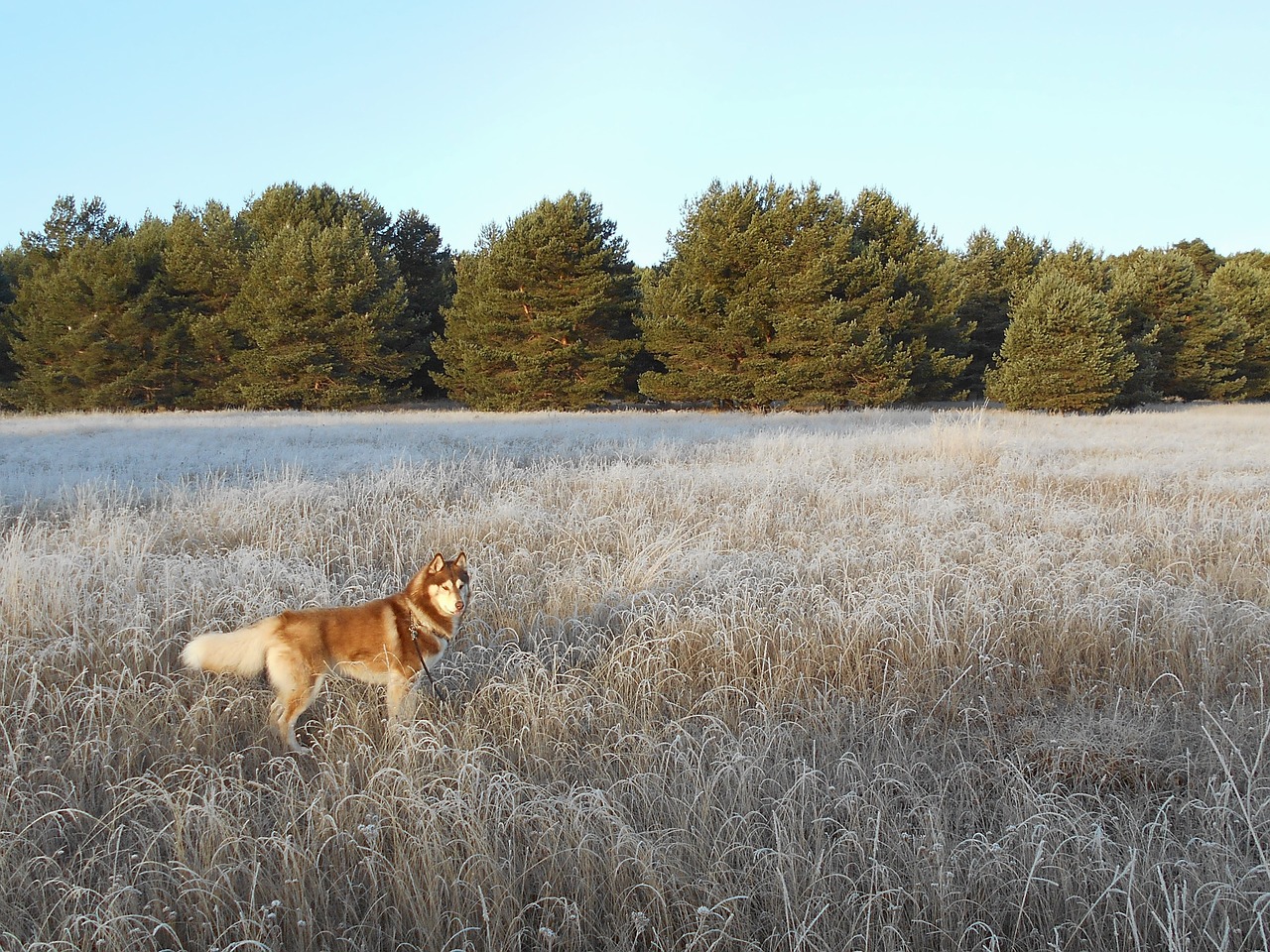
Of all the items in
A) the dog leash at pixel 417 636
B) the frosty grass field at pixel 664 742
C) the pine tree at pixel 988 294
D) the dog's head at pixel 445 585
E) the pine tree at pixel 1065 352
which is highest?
the pine tree at pixel 988 294

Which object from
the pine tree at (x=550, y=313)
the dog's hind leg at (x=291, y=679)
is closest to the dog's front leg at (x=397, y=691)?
the dog's hind leg at (x=291, y=679)

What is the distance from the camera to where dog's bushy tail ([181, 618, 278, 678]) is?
103 inches

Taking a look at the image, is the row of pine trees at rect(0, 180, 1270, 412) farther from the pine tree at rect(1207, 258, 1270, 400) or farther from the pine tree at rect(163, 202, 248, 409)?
the pine tree at rect(1207, 258, 1270, 400)

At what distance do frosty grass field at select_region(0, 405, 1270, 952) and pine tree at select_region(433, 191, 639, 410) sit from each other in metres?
19.6

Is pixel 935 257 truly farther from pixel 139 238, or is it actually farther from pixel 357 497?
pixel 139 238

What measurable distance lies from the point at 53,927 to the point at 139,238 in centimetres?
3392

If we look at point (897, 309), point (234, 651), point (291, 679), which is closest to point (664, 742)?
point (291, 679)

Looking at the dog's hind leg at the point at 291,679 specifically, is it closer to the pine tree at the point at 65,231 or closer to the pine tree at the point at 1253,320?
the pine tree at the point at 65,231

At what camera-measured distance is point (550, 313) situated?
967 inches

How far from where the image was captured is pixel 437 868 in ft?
6.21

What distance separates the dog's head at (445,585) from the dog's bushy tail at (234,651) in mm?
608

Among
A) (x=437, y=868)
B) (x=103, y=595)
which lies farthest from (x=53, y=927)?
(x=103, y=595)

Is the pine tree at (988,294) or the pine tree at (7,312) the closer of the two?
the pine tree at (7,312)

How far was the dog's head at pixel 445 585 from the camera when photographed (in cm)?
275
